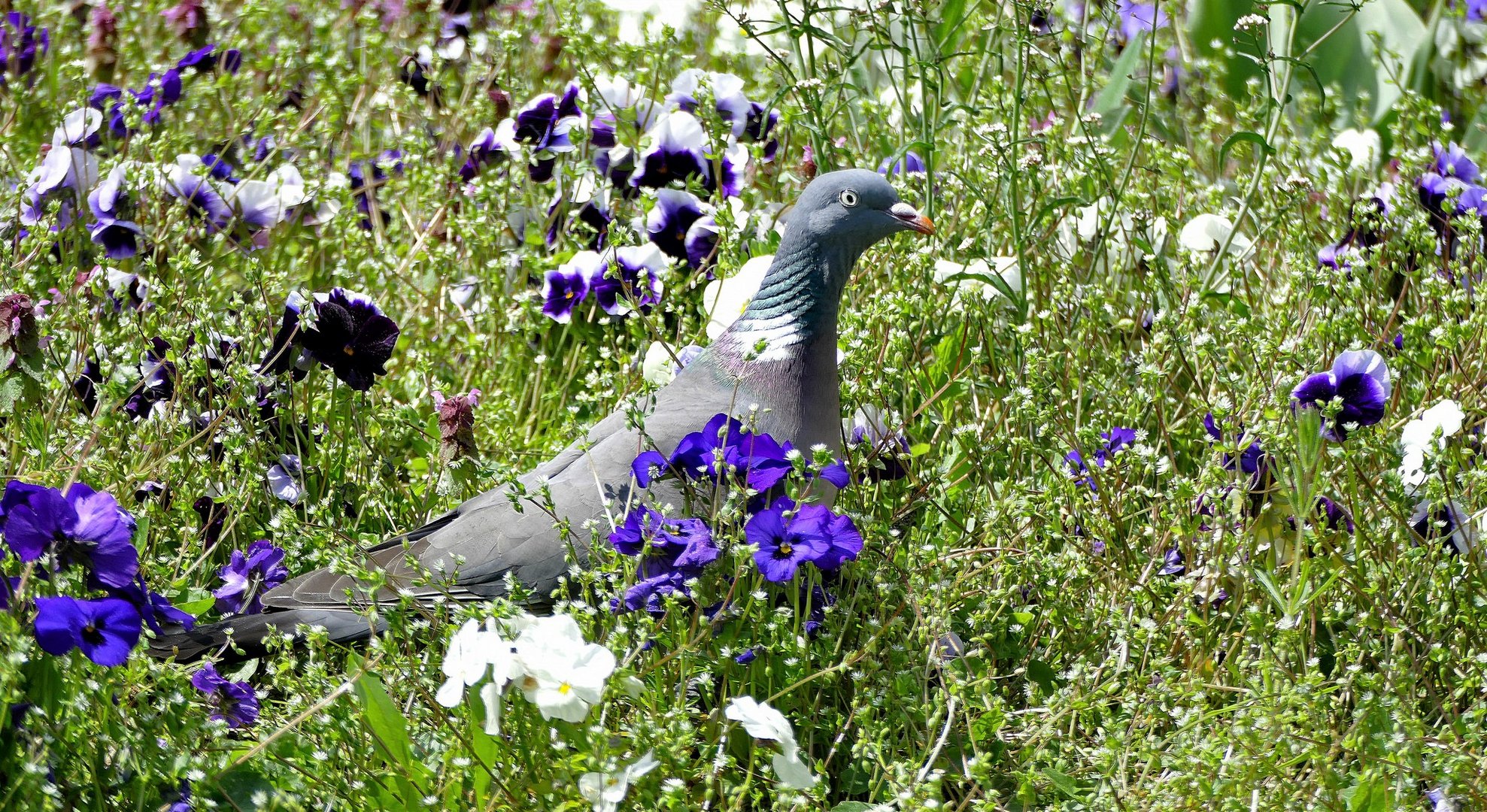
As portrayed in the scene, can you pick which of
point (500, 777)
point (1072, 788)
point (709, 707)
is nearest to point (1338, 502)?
point (1072, 788)

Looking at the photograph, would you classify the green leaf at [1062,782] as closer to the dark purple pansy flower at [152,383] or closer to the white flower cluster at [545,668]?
the white flower cluster at [545,668]

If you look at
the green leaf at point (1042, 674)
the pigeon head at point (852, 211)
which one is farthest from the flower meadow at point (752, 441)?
the pigeon head at point (852, 211)

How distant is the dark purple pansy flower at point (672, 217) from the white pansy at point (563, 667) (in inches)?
64.0

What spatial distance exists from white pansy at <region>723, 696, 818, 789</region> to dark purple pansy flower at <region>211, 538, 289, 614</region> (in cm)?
92

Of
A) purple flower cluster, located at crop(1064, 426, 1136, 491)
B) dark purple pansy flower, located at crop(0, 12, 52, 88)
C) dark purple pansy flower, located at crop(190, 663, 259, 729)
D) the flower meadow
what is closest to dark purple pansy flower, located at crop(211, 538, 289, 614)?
the flower meadow

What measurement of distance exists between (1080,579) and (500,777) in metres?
0.87

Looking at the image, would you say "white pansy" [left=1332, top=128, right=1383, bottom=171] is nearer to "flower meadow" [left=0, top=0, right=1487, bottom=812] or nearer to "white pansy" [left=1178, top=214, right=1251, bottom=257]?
"flower meadow" [left=0, top=0, right=1487, bottom=812]

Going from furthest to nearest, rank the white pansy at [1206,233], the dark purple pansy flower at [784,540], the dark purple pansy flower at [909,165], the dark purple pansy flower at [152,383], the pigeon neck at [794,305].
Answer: the dark purple pansy flower at [909,165] < the white pansy at [1206,233] < the dark purple pansy flower at [152,383] < the pigeon neck at [794,305] < the dark purple pansy flower at [784,540]

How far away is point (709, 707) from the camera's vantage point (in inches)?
72.3

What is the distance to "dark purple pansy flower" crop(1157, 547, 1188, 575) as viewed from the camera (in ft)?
6.99

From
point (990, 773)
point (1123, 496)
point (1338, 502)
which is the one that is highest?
point (1338, 502)

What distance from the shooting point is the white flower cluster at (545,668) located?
1.42 metres

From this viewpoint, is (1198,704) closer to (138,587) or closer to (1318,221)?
(138,587)

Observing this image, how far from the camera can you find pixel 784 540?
169cm
